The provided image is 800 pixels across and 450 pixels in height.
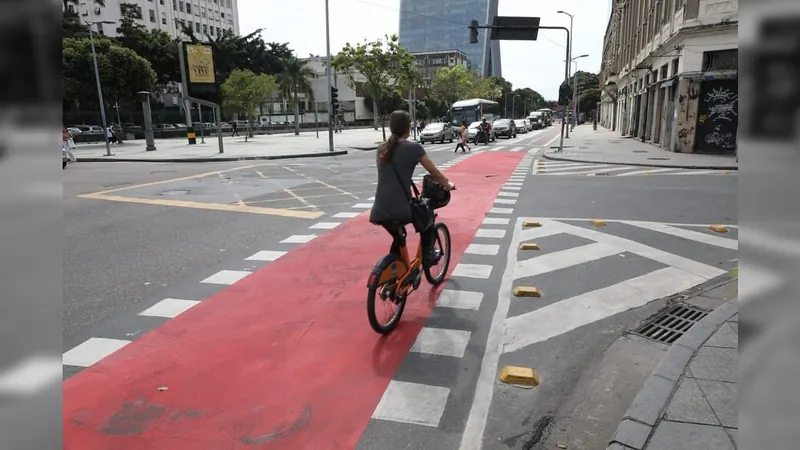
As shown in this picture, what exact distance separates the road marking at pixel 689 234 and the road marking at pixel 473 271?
3.59m

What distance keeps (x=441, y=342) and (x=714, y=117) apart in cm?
2148

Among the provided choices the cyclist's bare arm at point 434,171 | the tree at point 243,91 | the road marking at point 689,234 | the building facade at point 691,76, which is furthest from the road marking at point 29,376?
the tree at point 243,91

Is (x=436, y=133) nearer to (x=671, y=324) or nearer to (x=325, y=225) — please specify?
(x=325, y=225)

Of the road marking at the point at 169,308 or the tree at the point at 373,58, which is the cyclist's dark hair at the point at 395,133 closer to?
the road marking at the point at 169,308

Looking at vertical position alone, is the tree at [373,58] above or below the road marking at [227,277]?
above

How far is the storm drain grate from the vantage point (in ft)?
14.5

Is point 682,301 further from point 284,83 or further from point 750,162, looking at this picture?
point 284,83

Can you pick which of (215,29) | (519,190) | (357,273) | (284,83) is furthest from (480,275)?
(215,29)

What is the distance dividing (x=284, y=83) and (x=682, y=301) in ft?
187

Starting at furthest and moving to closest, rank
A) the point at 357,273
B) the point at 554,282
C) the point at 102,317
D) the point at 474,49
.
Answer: the point at 474,49 → the point at 357,273 → the point at 554,282 → the point at 102,317

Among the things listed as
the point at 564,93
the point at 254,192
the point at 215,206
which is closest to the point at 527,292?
the point at 215,206

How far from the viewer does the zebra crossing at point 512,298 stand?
10.9ft

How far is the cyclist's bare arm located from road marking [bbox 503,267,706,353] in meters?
1.43

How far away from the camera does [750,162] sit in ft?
2.58
